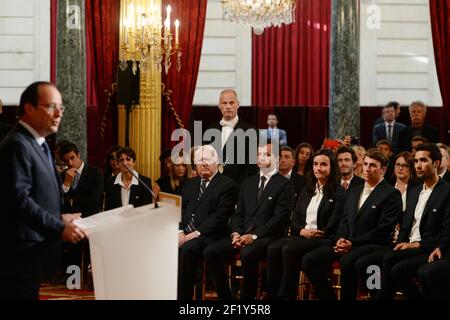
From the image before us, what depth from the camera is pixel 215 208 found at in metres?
6.64

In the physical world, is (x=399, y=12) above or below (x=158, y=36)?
above

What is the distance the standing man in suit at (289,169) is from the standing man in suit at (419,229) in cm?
127

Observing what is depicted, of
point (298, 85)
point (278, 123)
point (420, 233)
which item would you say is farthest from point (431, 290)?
point (298, 85)

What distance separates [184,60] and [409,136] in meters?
2.61

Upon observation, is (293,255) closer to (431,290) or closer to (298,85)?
(431,290)

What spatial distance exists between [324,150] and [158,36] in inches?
97.6

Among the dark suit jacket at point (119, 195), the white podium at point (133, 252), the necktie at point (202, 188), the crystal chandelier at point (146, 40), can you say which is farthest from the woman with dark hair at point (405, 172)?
the white podium at point (133, 252)

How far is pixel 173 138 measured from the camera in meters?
8.73

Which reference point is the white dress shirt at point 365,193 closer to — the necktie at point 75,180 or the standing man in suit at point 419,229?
the standing man in suit at point 419,229

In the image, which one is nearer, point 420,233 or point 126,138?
point 420,233

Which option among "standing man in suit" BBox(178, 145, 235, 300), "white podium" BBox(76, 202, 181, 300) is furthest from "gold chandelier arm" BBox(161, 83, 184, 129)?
"white podium" BBox(76, 202, 181, 300)

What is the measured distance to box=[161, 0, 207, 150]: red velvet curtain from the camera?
28.6 feet

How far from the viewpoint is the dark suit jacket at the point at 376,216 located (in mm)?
6070

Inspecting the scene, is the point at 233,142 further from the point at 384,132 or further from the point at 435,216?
the point at 384,132
